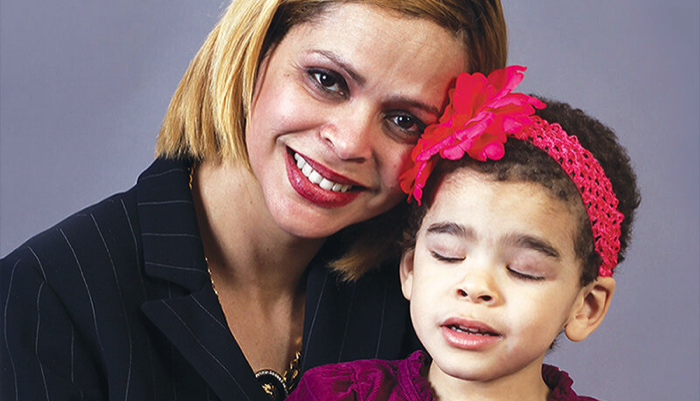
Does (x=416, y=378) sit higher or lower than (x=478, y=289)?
lower

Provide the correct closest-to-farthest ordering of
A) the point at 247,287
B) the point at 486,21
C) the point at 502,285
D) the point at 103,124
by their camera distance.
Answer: the point at 502,285 → the point at 486,21 → the point at 247,287 → the point at 103,124

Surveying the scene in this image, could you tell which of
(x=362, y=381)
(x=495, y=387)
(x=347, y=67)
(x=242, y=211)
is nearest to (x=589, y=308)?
(x=495, y=387)

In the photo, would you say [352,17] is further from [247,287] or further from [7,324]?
[7,324]

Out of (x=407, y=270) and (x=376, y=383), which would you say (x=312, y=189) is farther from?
(x=376, y=383)

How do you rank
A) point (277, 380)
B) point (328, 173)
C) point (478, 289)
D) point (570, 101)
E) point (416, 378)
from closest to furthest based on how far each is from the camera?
1. point (478, 289)
2. point (416, 378)
3. point (328, 173)
4. point (277, 380)
5. point (570, 101)

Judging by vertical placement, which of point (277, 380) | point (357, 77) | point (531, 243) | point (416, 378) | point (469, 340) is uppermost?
point (357, 77)

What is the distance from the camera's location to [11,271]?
2.46 metres

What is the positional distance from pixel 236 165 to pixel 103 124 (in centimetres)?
130

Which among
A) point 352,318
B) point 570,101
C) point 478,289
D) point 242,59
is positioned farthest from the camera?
point 570,101

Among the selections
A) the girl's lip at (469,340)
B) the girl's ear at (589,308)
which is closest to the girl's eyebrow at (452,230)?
the girl's lip at (469,340)

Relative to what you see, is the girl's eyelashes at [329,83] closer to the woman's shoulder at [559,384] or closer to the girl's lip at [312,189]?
the girl's lip at [312,189]

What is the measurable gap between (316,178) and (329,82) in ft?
0.77

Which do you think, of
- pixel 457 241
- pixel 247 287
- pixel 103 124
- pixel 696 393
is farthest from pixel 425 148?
pixel 696 393

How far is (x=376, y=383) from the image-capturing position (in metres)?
2.40
